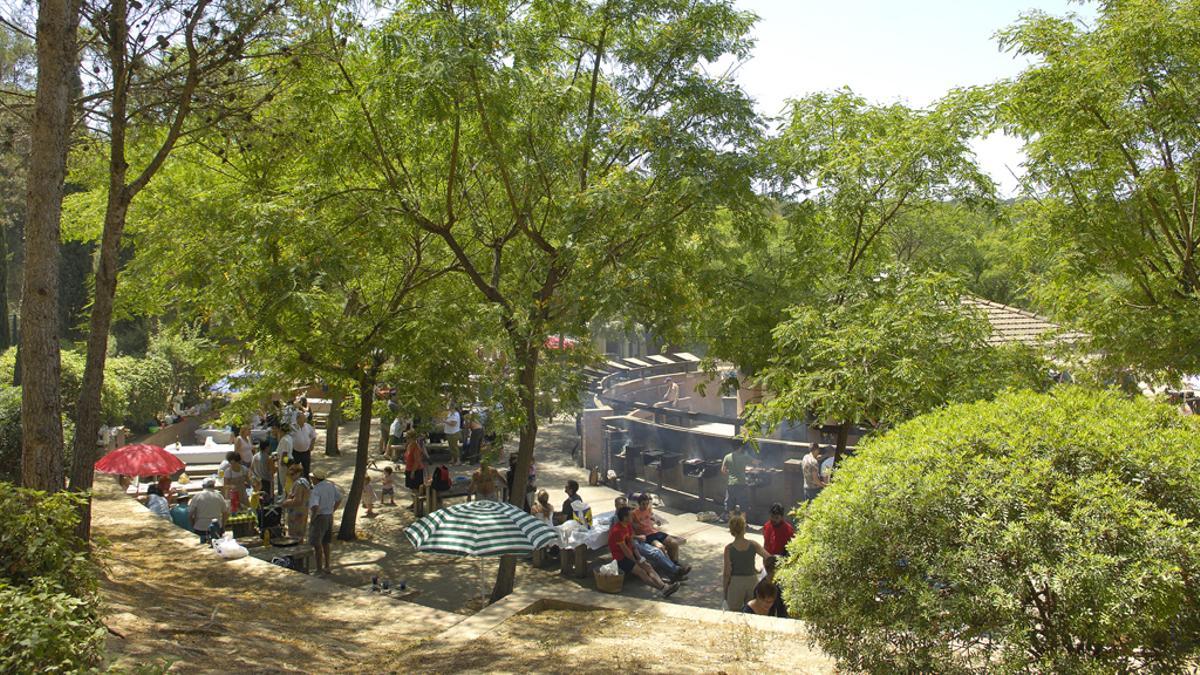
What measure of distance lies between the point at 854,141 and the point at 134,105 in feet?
30.6

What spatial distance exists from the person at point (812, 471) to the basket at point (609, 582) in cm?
392

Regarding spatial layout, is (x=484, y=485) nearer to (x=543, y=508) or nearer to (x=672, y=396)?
(x=543, y=508)

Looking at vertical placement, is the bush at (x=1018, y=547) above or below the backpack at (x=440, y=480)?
above

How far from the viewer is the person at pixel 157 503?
13.2m

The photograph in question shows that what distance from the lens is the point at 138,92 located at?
413 inches

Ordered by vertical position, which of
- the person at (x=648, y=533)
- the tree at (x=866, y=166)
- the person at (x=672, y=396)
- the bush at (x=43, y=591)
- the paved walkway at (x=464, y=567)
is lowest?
the paved walkway at (x=464, y=567)

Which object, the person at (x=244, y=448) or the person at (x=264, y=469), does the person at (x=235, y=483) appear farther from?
the person at (x=244, y=448)

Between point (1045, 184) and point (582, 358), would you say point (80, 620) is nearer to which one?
point (582, 358)

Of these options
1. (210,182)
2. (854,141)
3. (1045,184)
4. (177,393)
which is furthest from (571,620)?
(177,393)

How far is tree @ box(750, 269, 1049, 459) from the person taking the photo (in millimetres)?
8141

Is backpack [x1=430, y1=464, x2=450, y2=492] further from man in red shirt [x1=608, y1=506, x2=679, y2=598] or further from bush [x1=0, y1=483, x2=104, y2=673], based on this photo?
bush [x1=0, y1=483, x2=104, y2=673]

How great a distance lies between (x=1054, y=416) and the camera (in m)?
5.39

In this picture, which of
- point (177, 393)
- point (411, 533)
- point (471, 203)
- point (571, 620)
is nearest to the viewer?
point (571, 620)

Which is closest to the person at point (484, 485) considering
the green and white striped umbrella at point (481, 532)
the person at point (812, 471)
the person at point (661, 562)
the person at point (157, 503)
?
the person at point (661, 562)
